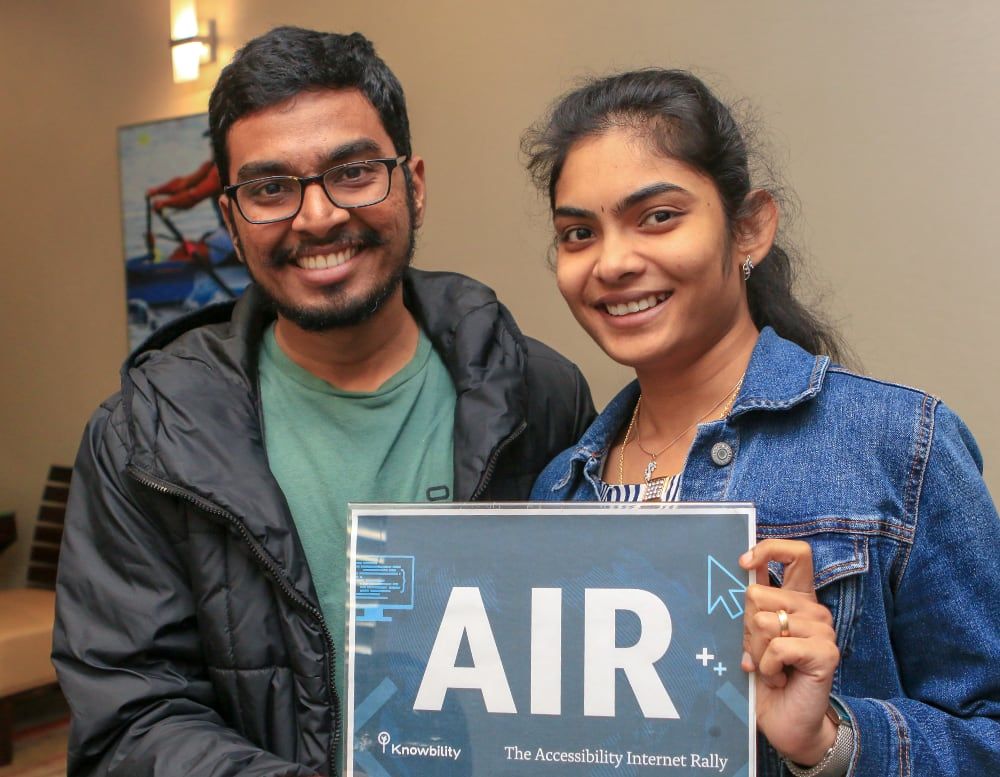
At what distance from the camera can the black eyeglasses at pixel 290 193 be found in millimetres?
1475

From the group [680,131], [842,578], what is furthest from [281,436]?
[842,578]

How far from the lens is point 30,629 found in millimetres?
3732

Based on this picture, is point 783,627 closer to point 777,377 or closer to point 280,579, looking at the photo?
point 777,377

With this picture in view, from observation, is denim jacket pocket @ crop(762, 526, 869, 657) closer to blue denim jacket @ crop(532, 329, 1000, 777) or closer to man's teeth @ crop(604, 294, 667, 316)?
blue denim jacket @ crop(532, 329, 1000, 777)

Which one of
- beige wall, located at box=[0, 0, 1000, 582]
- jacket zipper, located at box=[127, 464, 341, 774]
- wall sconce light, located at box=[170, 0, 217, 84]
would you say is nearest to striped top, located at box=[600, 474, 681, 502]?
jacket zipper, located at box=[127, 464, 341, 774]

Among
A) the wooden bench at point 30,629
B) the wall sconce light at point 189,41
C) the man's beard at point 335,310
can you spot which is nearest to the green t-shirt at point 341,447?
the man's beard at point 335,310

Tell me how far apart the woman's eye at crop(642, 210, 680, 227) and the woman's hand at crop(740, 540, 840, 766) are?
431 mm

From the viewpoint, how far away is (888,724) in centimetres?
100

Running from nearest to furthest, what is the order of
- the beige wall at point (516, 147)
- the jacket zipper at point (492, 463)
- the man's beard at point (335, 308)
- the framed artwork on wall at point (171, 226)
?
the jacket zipper at point (492, 463) < the man's beard at point (335, 308) < the beige wall at point (516, 147) < the framed artwork on wall at point (171, 226)

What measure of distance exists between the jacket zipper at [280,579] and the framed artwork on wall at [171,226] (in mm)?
3087

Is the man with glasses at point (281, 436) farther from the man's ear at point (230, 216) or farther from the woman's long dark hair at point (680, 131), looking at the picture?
the woman's long dark hair at point (680, 131)

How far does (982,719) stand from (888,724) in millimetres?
119

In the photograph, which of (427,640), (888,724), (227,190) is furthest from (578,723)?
(227,190)

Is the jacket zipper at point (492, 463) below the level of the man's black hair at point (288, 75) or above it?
below
